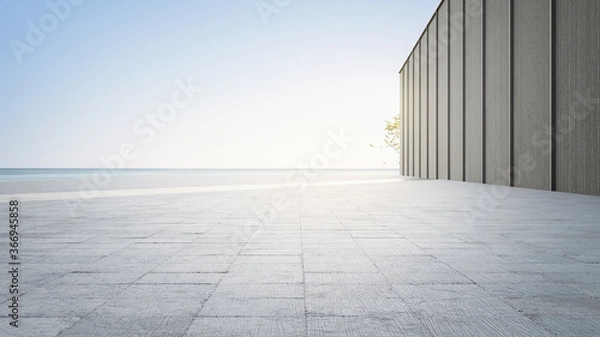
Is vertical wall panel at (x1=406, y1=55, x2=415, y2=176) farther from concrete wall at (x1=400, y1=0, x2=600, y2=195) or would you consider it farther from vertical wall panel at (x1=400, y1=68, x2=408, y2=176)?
concrete wall at (x1=400, y1=0, x2=600, y2=195)

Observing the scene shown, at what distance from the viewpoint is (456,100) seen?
18.1m

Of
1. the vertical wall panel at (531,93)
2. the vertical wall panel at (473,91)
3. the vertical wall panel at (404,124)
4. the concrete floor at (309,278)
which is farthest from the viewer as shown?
the vertical wall panel at (404,124)

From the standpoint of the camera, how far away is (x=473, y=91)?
52.9ft

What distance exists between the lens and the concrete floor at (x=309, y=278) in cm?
212

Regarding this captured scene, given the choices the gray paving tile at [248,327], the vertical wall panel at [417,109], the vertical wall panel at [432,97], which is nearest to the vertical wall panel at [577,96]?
the gray paving tile at [248,327]

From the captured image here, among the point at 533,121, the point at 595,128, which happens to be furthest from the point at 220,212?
the point at 533,121

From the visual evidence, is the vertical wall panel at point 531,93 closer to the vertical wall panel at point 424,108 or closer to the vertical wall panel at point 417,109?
the vertical wall panel at point 424,108

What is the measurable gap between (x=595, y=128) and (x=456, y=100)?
29.5 feet

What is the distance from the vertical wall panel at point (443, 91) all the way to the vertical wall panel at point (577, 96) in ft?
29.3

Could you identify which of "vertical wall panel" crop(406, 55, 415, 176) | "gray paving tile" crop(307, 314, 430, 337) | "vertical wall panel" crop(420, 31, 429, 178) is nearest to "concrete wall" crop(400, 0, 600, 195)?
"vertical wall panel" crop(420, 31, 429, 178)

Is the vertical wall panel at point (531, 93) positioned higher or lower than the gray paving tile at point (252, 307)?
higher

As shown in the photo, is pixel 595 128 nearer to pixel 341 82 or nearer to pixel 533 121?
pixel 533 121

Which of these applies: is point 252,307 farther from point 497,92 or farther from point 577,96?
point 497,92

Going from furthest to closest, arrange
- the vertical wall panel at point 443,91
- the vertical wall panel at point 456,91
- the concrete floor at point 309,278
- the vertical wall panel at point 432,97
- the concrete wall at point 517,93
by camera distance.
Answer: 1. the vertical wall panel at point 432,97
2. the vertical wall panel at point 443,91
3. the vertical wall panel at point 456,91
4. the concrete wall at point 517,93
5. the concrete floor at point 309,278
